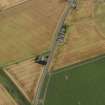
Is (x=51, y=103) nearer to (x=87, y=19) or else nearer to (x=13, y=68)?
(x=13, y=68)

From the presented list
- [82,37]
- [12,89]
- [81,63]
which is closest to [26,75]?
[12,89]

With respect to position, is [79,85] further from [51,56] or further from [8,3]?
[8,3]

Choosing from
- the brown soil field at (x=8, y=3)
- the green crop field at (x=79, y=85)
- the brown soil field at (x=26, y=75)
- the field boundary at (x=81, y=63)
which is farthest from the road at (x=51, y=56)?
the brown soil field at (x=8, y=3)

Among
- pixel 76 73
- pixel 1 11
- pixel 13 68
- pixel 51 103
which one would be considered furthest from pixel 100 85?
pixel 1 11

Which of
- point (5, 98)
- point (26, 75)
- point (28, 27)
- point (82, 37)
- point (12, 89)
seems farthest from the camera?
point (28, 27)

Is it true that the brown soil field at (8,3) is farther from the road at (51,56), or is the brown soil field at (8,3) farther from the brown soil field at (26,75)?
the brown soil field at (26,75)

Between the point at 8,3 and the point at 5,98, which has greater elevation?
the point at 8,3
